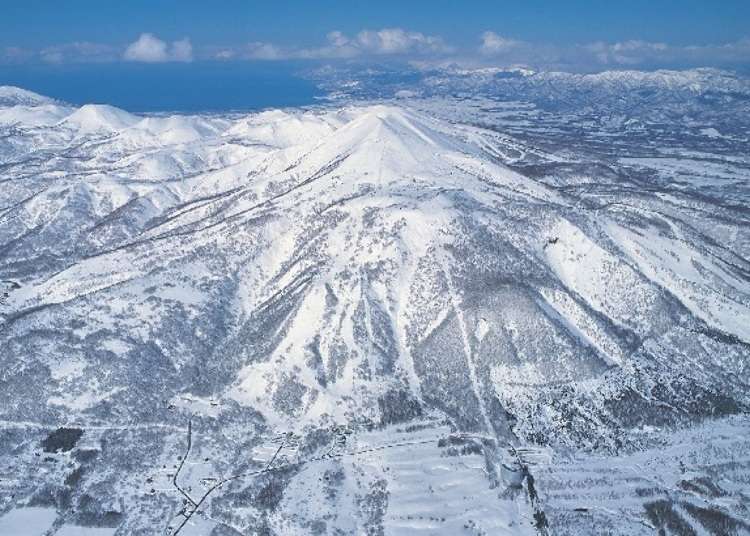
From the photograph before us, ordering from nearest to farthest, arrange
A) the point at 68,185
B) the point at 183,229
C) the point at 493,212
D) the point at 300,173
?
1. the point at 493,212
2. the point at 183,229
3. the point at 300,173
4. the point at 68,185

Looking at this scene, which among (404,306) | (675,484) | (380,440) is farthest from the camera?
(404,306)

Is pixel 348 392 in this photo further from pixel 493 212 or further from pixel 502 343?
pixel 493 212

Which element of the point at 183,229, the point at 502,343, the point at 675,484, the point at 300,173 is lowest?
the point at 675,484

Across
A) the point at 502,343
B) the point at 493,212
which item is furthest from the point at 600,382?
the point at 493,212

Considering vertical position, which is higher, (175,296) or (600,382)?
(175,296)

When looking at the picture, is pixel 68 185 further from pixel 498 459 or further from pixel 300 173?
pixel 498 459

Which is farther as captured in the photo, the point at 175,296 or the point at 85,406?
the point at 175,296
